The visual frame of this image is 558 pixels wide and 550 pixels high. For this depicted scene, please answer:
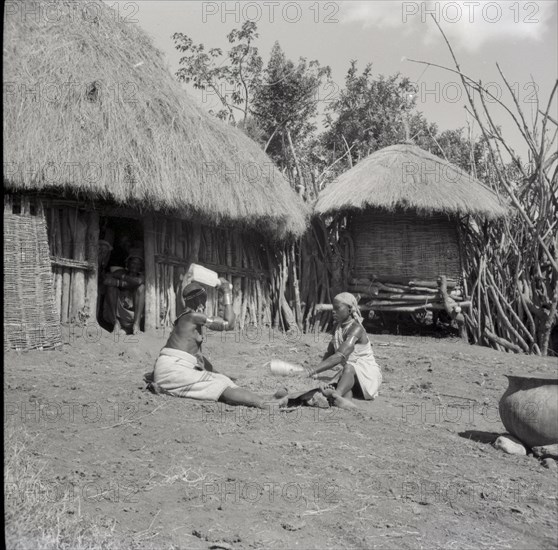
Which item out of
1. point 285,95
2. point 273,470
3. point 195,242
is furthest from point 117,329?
point 285,95

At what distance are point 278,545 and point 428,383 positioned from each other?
448 centimetres

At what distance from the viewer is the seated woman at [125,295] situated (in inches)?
340

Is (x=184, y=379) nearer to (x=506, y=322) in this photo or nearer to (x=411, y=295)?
(x=411, y=295)

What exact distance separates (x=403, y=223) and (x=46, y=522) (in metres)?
8.28

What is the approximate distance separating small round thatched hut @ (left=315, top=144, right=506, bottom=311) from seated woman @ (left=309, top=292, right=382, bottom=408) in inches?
164

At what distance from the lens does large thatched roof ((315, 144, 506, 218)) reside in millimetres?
9859

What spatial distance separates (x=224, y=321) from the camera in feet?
19.8

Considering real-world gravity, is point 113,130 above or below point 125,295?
above

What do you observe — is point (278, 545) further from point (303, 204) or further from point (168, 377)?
point (303, 204)

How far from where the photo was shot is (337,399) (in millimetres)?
5527

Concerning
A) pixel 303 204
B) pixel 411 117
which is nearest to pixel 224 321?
pixel 303 204

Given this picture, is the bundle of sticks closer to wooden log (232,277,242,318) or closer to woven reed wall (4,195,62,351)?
wooden log (232,277,242,318)

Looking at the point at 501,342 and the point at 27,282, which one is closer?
the point at 27,282

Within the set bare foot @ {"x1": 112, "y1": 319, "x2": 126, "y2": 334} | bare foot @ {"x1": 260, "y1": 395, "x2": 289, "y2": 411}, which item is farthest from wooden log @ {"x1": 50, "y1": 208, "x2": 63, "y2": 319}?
bare foot @ {"x1": 260, "y1": 395, "x2": 289, "y2": 411}
